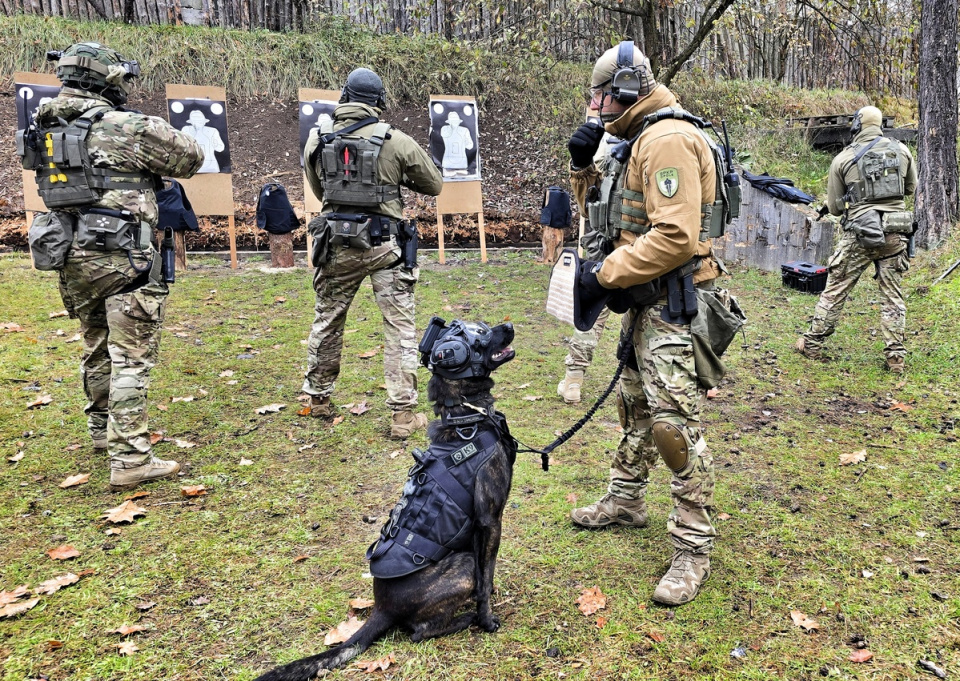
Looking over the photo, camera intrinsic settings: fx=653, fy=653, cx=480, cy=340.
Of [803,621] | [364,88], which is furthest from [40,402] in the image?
[803,621]

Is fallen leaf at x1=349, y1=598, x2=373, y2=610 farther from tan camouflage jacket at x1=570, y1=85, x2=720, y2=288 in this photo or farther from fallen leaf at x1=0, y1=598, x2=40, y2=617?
tan camouflage jacket at x1=570, y1=85, x2=720, y2=288

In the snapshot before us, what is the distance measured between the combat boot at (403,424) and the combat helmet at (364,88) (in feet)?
8.40

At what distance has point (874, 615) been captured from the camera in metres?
3.33

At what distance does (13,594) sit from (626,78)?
13.8 feet

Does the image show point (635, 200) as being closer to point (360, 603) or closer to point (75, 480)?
point (360, 603)

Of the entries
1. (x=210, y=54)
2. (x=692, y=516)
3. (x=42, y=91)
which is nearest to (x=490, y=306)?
(x=692, y=516)

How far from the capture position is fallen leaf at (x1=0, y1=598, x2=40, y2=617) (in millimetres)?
3318

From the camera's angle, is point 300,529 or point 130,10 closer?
point 300,529

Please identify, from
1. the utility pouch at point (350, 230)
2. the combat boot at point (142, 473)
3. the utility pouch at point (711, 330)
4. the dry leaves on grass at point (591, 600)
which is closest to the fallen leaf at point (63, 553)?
the combat boot at point (142, 473)

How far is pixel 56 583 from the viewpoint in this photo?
356 cm

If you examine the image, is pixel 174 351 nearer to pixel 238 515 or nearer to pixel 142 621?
pixel 238 515

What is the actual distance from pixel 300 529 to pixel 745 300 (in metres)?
7.99

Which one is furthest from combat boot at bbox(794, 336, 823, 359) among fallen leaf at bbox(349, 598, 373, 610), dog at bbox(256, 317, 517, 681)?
fallen leaf at bbox(349, 598, 373, 610)

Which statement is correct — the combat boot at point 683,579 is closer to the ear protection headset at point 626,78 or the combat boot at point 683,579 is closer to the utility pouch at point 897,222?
the ear protection headset at point 626,78
